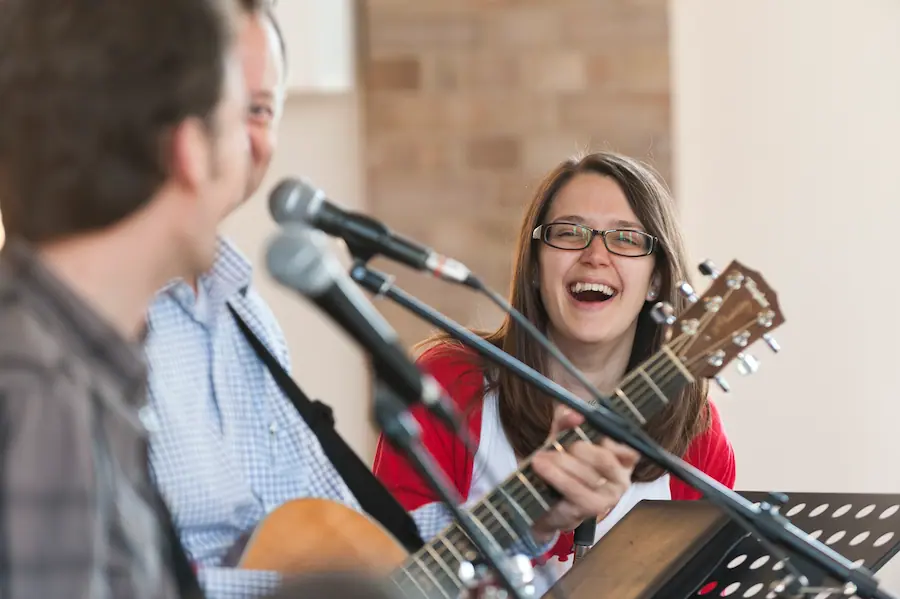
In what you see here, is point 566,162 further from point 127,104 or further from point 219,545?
point 127,104

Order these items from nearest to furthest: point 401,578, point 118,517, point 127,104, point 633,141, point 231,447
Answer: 1. point 118,517
2. point 127,104
3. point 401,578
4. point 231,447
5. point 633,141

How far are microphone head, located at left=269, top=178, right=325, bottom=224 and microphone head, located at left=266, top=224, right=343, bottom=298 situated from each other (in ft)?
0.38

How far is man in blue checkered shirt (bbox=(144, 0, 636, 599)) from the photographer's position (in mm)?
1514

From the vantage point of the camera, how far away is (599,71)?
10.3 feet

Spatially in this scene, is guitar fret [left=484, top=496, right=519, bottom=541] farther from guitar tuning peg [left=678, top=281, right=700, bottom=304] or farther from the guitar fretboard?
guitar tuning peg [left=678, top=281, right=700, bottom=304]

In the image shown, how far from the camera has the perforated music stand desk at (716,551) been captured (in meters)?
1.48

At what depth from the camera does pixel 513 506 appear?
1.67m

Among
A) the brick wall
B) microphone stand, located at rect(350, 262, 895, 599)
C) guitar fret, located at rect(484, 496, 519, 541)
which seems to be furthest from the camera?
the brick wall

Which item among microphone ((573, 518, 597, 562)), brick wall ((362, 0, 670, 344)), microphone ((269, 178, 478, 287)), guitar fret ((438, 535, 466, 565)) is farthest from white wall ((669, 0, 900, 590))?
microphone ((269, 178, 478, 287))

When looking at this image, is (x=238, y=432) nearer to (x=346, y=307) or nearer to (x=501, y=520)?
(x=501, y=520)

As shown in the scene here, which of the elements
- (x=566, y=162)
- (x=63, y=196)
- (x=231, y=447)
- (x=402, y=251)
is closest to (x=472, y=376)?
(x=566, y=162)

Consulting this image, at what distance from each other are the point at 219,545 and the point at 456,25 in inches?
74.9

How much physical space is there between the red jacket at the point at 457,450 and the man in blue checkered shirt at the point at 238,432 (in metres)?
0.21

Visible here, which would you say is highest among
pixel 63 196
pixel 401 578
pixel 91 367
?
pixel 63 196
